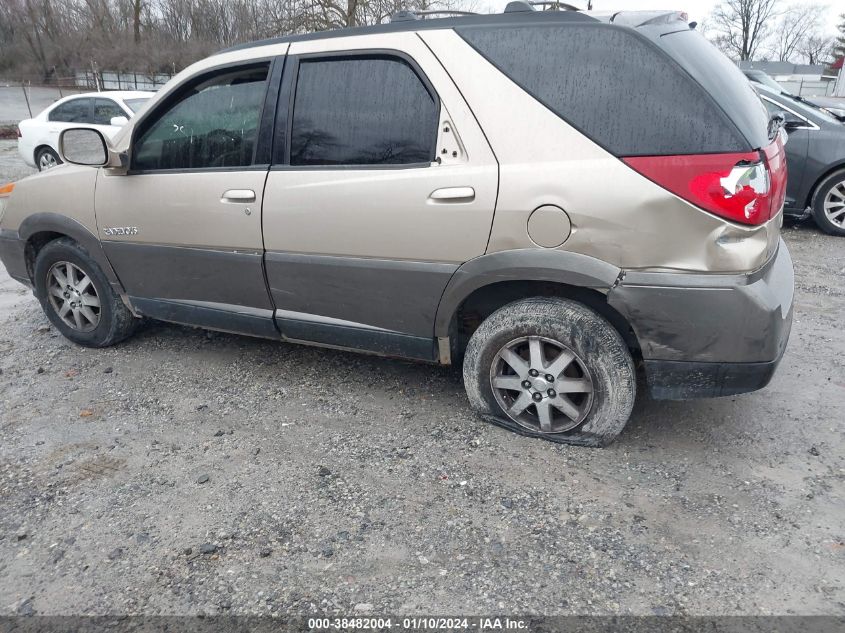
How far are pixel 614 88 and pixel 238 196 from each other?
1.94 metres

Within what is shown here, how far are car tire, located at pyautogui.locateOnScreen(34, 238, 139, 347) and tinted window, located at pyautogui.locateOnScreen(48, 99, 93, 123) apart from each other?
8669 millimetres

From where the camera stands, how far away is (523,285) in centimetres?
302

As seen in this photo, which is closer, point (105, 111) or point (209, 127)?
point (209, 127)

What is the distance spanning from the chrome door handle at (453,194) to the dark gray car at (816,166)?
568 centimetres

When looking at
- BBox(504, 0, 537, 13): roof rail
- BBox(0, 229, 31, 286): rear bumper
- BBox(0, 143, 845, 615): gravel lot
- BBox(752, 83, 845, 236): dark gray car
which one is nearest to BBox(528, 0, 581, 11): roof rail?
BBox(504, 0, 537, 13): roof rail

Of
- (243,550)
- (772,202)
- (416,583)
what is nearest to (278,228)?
(243,550)

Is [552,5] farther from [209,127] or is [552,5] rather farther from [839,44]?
[839,44]

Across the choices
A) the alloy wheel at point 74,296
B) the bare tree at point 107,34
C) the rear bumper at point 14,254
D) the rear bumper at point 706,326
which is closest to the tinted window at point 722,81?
the rear bumper at point 706,326

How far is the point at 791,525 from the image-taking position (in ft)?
8.25

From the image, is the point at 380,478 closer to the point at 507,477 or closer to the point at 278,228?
the point at 507,477

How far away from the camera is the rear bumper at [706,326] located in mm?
2580

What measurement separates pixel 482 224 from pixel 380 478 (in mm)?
1217

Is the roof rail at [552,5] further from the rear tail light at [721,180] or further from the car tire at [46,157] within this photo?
the car tire at [46,157]

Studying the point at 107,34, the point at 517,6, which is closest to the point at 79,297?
the point at 517,6
